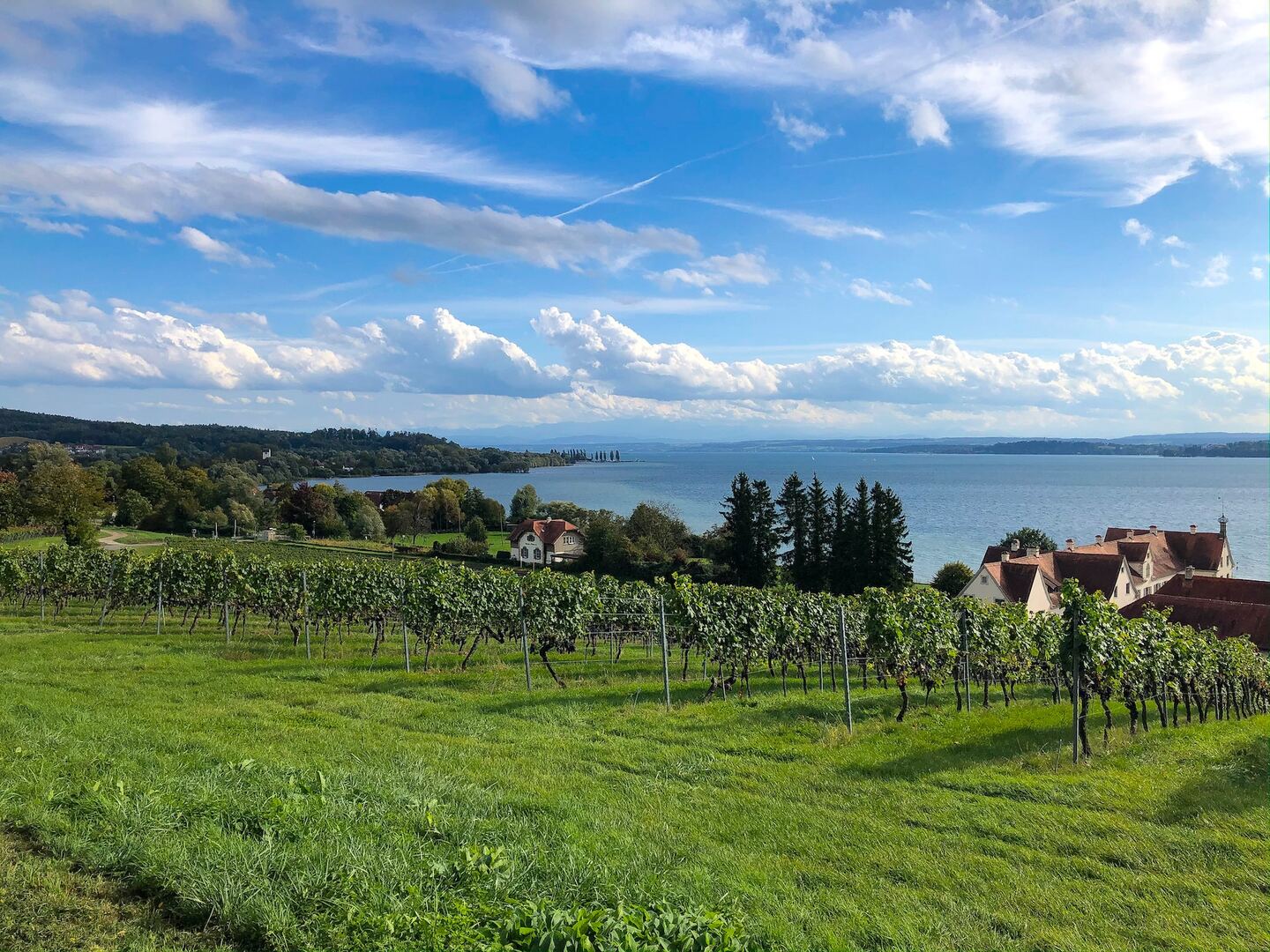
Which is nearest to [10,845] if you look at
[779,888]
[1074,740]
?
[779,888]

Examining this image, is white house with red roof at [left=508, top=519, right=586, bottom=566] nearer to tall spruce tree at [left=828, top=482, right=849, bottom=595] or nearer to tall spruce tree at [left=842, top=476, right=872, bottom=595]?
tall spruce tree at [left=828, top=482, right=849, bottom=595]

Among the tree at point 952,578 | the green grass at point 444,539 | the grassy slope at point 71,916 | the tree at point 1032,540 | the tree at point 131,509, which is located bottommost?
the green grass at point 444,539

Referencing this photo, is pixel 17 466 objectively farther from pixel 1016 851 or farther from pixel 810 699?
pixel 1016 851

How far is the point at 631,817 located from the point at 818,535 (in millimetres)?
51013

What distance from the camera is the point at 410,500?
97.4 m

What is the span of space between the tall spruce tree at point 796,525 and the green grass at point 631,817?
42704mm

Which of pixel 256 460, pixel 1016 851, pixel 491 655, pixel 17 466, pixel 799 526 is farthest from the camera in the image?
pixel 256 460

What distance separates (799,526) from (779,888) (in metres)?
52.7

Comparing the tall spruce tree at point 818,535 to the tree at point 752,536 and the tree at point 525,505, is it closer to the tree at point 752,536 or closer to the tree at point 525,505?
the tree at point 752,536

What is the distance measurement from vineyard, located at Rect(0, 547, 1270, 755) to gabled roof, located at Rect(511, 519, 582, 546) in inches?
1794

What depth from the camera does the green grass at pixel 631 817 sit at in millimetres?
5266

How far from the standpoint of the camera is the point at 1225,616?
31422 millimetres

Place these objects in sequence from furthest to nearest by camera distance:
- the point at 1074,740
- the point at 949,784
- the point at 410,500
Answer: the point at 410,500, the point at 1074,740, the point at 949,784

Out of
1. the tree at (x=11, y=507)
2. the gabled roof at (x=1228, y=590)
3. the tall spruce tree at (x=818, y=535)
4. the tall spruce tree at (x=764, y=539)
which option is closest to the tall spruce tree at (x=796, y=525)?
the tall spruce tree at (x=818, y=535)
